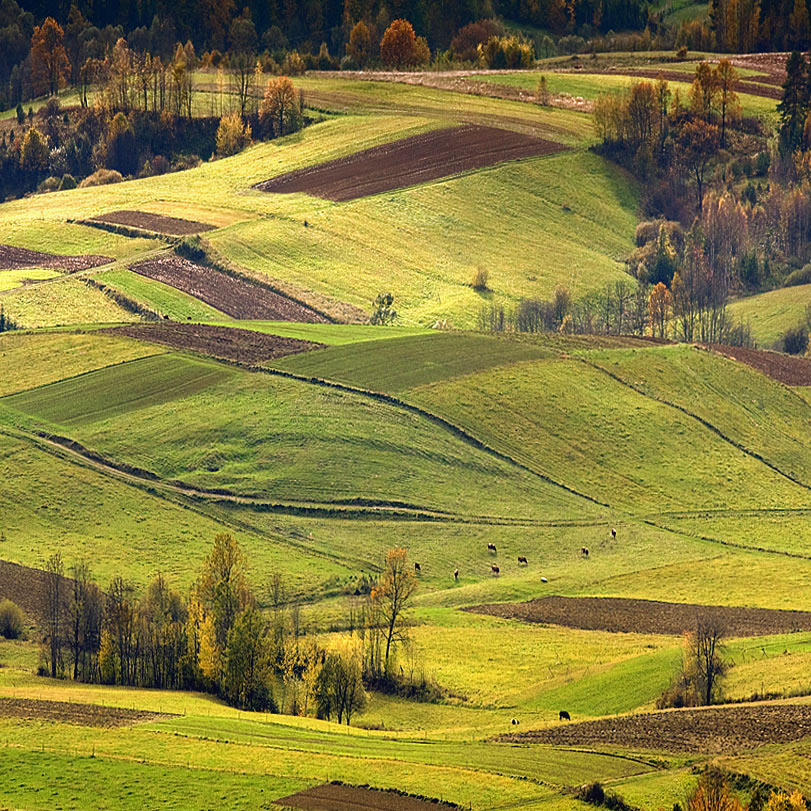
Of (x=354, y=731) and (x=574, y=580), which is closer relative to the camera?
(x=354, y=731)

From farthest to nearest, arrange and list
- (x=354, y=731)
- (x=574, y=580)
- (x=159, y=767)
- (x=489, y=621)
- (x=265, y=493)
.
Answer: (x=265, y=493), (x=574, y=580), (x=489, y=621), (x=354, y=731), (x=159, y=767)

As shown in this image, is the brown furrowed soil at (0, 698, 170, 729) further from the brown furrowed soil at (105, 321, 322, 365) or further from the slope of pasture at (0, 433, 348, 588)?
the brown furrowed soil at (105, 321, 322, 365)

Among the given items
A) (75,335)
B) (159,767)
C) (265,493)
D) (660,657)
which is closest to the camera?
(159,767)

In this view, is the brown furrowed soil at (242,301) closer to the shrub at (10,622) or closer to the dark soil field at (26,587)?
the dark soil field at (26,587)

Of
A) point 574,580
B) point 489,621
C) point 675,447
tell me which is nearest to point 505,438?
point 675,447

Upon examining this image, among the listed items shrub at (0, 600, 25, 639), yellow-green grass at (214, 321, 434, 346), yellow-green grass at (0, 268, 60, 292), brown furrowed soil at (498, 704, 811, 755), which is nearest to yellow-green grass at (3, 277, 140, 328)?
yellow-green grass at (0, 268, 60, 292)

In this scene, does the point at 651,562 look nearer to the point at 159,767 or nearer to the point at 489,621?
the point at 489,621

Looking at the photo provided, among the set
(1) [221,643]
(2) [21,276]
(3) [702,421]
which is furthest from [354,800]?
(2) [21,276]
